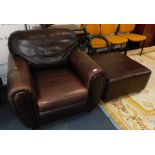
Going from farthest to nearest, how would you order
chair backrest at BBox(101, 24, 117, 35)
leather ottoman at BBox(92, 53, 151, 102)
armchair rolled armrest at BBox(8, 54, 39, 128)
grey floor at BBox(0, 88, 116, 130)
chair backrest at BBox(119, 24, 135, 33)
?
chair backrest at BBox(119, 24, 135, 33), chair backrest at BBox(101, 24, 117, 35), leather ottoman at BBox(92, 53, 151, 102), grey floor at BBox(0, 88, 116, 130), armchair rolled armrest at BBox(8, 54, 39, 128)

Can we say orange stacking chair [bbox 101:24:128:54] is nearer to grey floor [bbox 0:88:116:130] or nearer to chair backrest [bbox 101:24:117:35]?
chair backrest [bbox 101:24:117:35]

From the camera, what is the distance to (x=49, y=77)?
1688 millimetres

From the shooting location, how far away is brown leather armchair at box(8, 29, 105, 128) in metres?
1.33

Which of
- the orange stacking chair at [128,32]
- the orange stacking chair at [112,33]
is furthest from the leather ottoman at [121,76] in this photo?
the orange stacking chair at [128,32]

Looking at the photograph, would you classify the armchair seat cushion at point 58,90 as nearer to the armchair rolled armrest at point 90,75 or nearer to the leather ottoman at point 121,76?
the armchair rolled armrest at point 90,75

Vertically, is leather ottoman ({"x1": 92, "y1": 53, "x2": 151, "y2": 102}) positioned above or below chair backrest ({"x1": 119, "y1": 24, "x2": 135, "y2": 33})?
below

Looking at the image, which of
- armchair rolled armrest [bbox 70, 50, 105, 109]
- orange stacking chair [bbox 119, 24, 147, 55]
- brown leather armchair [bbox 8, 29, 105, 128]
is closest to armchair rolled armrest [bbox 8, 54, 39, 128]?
brown leather armchair [bbox 8, 29, 105, 128]

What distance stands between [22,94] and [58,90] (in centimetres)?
36

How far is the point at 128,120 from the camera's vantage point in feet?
5.73

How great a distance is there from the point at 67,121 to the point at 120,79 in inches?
30.5

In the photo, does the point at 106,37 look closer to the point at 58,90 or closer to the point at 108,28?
the point at 108,28
